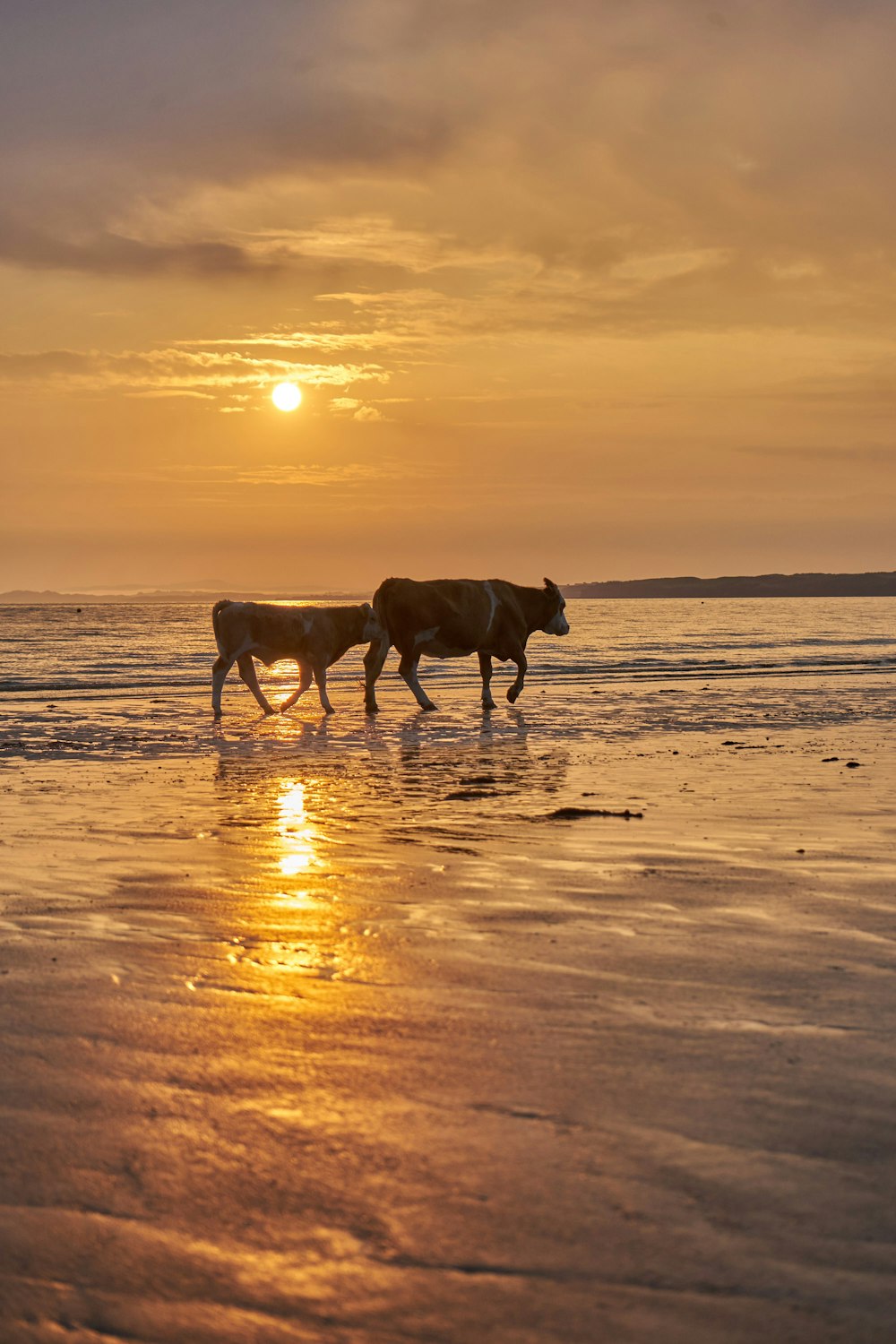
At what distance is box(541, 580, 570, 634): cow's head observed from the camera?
22703 millimetres

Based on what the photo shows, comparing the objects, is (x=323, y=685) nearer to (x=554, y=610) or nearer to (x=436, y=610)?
(x=436, y=610)

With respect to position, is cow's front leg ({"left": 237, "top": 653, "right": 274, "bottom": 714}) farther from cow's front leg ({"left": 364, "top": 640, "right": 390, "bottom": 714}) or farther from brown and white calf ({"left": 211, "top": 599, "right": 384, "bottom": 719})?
cow's front leg ({"left": 364, "top": 640, "right": 390, "bottom": 714})

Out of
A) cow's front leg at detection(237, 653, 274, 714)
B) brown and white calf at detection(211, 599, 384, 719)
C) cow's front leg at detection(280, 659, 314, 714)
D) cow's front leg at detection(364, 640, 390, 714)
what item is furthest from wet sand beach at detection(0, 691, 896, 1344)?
cow's front leg at detection(280, 659, 314, 714)

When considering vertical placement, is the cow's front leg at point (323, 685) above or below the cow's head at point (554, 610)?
below

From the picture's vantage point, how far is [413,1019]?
4.56 m

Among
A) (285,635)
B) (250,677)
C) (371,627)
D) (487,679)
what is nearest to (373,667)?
(371,627)

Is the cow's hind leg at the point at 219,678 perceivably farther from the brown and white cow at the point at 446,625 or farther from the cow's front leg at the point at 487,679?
the cow's front leg at the point at 487,679

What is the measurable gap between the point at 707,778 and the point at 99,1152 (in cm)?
897

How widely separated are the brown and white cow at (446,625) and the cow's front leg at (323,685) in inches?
26.1

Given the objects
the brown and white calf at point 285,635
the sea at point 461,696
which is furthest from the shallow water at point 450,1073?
the brown and white calf at point 285,635

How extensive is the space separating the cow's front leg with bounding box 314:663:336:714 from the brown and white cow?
66 centimetres

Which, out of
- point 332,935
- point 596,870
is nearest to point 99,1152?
point 332,935

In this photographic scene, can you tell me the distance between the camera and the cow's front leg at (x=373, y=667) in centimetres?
2062

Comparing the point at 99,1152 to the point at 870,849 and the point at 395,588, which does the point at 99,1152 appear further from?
the point at 395,588
